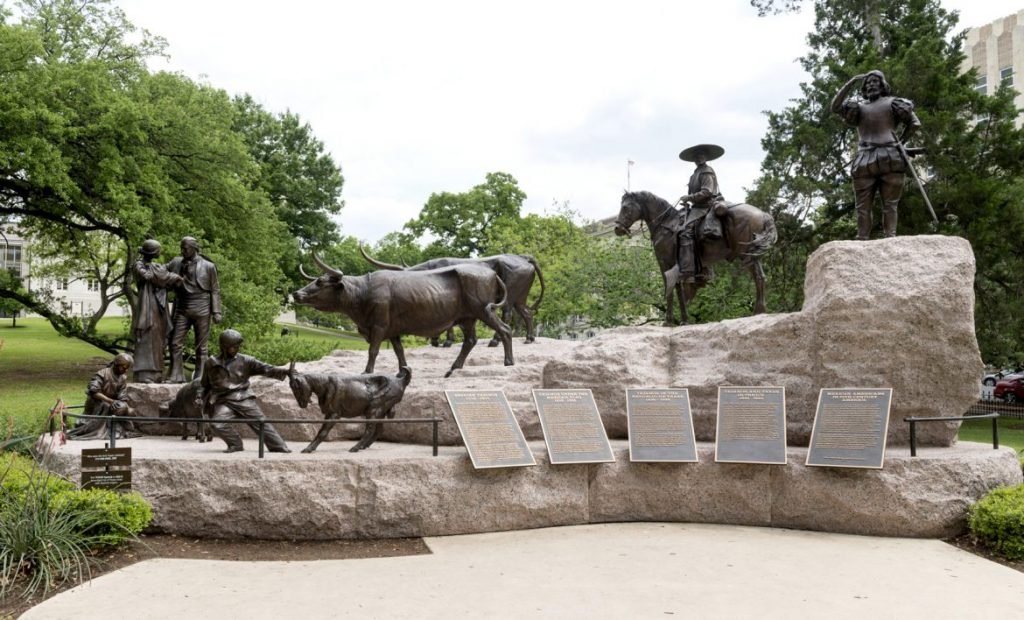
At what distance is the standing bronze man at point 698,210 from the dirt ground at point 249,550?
21.4 ft

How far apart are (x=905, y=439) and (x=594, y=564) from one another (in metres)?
4.09

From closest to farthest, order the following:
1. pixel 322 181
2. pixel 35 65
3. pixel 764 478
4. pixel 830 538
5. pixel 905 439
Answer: pixel 830 538 < pixel 764 478 < pixel 905 439 < pixel 35 65 < pixel 322 181

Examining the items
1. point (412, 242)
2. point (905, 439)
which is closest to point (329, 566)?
point (905, 439)

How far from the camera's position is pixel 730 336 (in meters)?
8.60

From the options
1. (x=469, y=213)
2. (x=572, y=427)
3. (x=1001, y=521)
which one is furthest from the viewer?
(x=469, y=213)

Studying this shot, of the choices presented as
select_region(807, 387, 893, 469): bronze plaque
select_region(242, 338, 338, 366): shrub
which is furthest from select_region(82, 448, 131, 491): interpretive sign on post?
select_region(242, 338, 338, 366): shrub

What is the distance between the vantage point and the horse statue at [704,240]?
10469 mm

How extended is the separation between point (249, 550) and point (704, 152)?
348 inches

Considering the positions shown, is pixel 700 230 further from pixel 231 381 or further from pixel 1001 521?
pixel 231 381

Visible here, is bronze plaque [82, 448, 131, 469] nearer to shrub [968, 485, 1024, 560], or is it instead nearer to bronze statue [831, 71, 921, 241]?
shrub [968, 485, 1024, 560]

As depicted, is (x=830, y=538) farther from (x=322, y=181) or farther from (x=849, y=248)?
(x=322, y=181)

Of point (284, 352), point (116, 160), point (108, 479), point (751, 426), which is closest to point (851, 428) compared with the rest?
point (751, 426)

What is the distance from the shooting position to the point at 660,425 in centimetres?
753

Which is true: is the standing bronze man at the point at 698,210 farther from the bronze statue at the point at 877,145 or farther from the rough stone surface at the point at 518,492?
the rough stone surface at the point at 518,492
